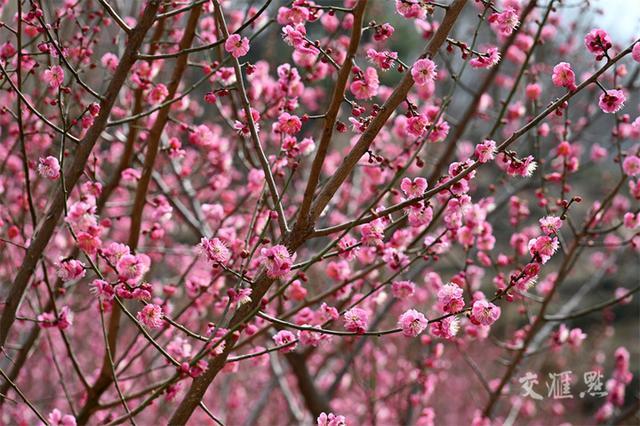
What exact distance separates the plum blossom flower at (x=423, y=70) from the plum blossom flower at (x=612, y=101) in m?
0.59

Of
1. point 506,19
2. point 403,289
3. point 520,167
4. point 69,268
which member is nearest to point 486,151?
point 520,167

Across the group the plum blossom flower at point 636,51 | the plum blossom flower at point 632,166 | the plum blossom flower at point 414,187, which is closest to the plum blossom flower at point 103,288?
the plum blossom flower at point 414,187

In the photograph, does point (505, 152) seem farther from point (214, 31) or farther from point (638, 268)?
point (638, 268)

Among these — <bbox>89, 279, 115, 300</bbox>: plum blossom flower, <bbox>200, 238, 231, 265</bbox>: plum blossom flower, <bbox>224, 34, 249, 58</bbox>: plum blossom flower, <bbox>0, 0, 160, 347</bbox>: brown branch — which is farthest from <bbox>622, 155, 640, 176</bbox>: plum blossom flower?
<bbox>89, 279, 115, 300</bbox>: plum blossom flower

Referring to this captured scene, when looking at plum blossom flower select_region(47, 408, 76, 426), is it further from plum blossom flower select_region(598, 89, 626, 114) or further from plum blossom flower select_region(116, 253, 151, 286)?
plum blossom flower select_region(598, 89, 626, 114)

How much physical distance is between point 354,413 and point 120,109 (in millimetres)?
5070

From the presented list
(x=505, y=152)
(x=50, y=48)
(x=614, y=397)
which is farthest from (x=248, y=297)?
(x=614, y=397)

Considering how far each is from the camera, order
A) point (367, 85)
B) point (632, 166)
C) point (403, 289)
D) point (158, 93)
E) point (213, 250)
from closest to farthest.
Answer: point (213, 250) < point (367, 85) < point (403, 289) < point (158, 93) < point (632, 166)

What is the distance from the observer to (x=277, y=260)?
2.41 meters

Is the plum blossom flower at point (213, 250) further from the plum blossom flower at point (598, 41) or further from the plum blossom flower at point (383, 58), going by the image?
the plum blossom flower at point (598, 41)

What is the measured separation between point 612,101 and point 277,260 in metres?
1.25

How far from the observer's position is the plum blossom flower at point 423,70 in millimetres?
2373

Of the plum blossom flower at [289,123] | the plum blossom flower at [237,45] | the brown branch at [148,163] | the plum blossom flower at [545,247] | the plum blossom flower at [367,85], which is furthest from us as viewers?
the brown branch at [148,163]

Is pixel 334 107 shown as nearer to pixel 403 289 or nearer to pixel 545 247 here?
pixel 545 247
